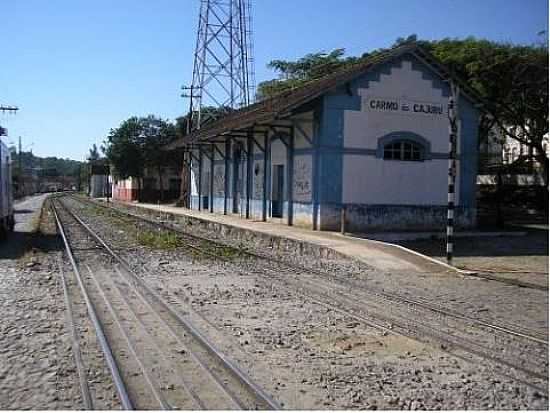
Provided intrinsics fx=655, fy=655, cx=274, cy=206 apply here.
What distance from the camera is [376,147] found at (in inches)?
985

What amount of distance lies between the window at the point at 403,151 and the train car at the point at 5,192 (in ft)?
45.3

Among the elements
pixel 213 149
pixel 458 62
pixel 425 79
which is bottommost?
pixel 213 149

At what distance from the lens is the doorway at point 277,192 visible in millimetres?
28359

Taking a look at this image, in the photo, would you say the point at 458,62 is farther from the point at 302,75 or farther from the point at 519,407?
the point at 519,407

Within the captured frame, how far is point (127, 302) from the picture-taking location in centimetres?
1021

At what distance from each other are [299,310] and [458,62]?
28.6m

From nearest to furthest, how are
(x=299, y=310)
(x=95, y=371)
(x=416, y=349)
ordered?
(x=95, y=371)
(x=416, y=349)
(x=299, y=310)

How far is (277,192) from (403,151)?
6.05 meters

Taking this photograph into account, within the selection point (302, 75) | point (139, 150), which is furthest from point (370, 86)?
point (139, 150)

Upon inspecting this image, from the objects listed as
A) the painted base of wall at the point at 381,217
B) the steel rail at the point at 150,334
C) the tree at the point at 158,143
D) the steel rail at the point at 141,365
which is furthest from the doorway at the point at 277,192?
the tree at the point at 158,143

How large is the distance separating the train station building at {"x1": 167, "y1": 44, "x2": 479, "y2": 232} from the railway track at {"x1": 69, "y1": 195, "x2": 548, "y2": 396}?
1161cm

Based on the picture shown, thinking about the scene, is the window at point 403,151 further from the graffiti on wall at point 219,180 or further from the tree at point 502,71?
the graffiti on wall at point 219,180

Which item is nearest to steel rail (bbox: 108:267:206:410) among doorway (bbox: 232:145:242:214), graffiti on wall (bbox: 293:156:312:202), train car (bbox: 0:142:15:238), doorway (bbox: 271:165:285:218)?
train car (bbox: 0:142:15:238)

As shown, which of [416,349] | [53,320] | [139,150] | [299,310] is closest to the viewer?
[416,349]
